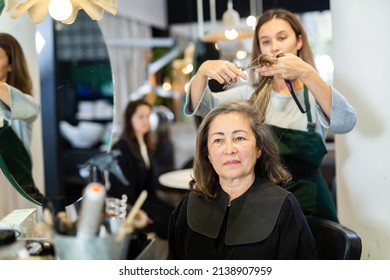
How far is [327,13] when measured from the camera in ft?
A: 5.83

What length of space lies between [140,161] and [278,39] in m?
1.98

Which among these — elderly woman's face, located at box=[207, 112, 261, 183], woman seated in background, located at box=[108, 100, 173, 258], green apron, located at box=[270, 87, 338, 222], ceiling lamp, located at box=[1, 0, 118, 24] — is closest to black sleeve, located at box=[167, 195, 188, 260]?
elderly woman's face, located at box=[207, 112, 261, 183]

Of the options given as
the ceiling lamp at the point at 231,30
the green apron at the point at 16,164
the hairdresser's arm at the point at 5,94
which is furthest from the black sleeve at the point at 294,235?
the ceiling lamp at the point at 231,30

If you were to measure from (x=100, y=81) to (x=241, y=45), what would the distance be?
2.64 ft

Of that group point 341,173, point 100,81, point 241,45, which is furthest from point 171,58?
point 341,173

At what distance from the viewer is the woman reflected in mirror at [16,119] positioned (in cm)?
148

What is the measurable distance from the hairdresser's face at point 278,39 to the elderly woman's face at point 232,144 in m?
0.23

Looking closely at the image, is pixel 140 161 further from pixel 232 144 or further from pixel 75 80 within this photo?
pixel 232 144

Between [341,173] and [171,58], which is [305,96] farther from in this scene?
[171,58]

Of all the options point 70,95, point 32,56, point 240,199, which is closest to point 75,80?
point 70,95

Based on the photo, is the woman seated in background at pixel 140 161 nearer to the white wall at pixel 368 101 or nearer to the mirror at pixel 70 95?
the mirror at pixel 70 95

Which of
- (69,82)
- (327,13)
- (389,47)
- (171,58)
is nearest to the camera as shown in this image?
(389,47)

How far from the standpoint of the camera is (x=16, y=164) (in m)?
1.55
